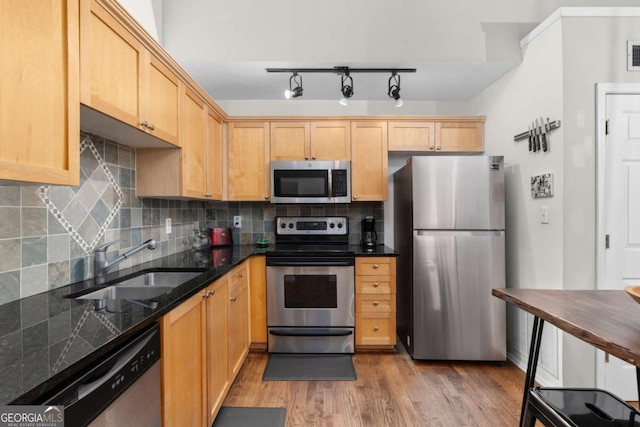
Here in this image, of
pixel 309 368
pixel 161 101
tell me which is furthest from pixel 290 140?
pixel 309 368

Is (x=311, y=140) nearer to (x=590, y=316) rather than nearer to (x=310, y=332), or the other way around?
(x=310, y=332)

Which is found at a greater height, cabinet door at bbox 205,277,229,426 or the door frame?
the door frame

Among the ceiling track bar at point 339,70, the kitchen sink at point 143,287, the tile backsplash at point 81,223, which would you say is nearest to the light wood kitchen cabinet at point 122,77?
the tile backsplash at point 81,223

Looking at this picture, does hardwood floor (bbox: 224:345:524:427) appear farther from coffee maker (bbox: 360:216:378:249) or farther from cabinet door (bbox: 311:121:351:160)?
cabinet door (bbox: 311:121:351:160)

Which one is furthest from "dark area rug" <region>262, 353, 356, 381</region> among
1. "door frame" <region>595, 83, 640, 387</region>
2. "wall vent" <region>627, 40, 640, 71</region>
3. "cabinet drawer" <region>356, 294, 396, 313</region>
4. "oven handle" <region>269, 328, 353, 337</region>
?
"wall vent" <region>627, 40, 640, 71</region>

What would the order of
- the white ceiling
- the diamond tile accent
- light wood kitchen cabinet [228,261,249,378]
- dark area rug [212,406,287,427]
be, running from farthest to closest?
the white ceiling → light wood kitchen cabinet [228,261,249,378] → dark area rug [212,406,287,427] → the diamond tile accent

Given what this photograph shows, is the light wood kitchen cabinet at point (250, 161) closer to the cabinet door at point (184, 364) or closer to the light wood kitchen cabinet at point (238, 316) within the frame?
the light wood kitchen cabinet at point (238, 316)

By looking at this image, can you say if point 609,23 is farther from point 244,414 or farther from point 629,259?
point 244,414

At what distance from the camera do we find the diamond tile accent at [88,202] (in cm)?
145

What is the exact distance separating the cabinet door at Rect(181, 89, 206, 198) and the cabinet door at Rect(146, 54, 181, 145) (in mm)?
130

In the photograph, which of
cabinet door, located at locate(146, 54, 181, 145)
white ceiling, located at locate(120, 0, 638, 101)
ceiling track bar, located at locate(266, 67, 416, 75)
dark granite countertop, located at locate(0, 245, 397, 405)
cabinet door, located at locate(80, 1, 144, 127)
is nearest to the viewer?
dark granite countertop, located at locate(0, 245, 397, 405)

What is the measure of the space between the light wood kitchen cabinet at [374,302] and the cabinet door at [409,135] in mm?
1164

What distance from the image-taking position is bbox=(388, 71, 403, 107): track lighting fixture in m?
2.62

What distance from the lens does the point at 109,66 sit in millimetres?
1328
